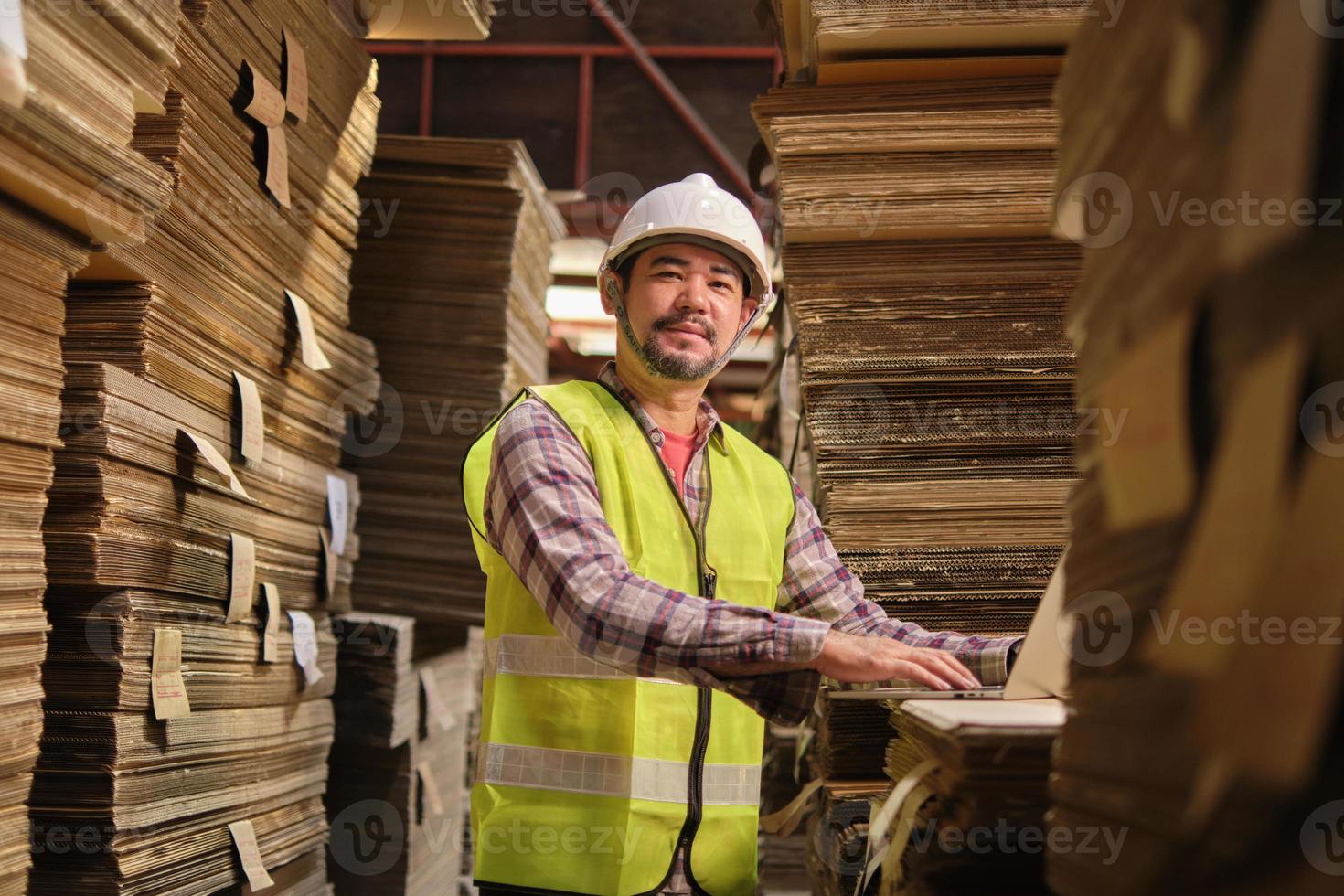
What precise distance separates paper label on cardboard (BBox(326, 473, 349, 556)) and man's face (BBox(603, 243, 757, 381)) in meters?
1.43

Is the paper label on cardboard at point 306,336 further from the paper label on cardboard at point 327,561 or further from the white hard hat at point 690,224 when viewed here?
the white hard hat at point 690,224

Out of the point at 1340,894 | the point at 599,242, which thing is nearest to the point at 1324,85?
the point at 1340,894

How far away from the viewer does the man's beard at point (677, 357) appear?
2959 mm

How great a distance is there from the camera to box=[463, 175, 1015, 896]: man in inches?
83.4

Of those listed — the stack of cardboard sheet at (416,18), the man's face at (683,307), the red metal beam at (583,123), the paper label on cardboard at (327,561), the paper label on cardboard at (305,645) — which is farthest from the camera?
the red metal beam at (583,123)

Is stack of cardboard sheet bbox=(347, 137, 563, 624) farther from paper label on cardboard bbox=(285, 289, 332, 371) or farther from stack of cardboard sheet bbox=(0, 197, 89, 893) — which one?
stack of cardboard sheet bbox=(0, 197, 89, 893)

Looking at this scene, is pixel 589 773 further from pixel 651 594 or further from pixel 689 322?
pixel 689 322

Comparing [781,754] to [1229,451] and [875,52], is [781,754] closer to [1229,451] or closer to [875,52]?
[875,52]

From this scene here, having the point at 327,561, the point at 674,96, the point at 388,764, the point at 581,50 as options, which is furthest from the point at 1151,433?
the point at 581,50

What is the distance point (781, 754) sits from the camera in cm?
507

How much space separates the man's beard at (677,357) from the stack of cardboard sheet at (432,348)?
6.13 feet

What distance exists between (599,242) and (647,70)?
1170 millimetres

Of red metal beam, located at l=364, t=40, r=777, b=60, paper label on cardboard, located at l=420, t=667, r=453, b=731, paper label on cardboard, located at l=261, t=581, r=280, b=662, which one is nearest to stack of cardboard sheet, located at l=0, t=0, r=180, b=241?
paper label on cardboard, located at l=261, t=581, r=280, b=662

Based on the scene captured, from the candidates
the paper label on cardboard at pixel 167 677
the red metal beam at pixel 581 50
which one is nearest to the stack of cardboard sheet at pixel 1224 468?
the paper label on cardboard at pixel 167 677
